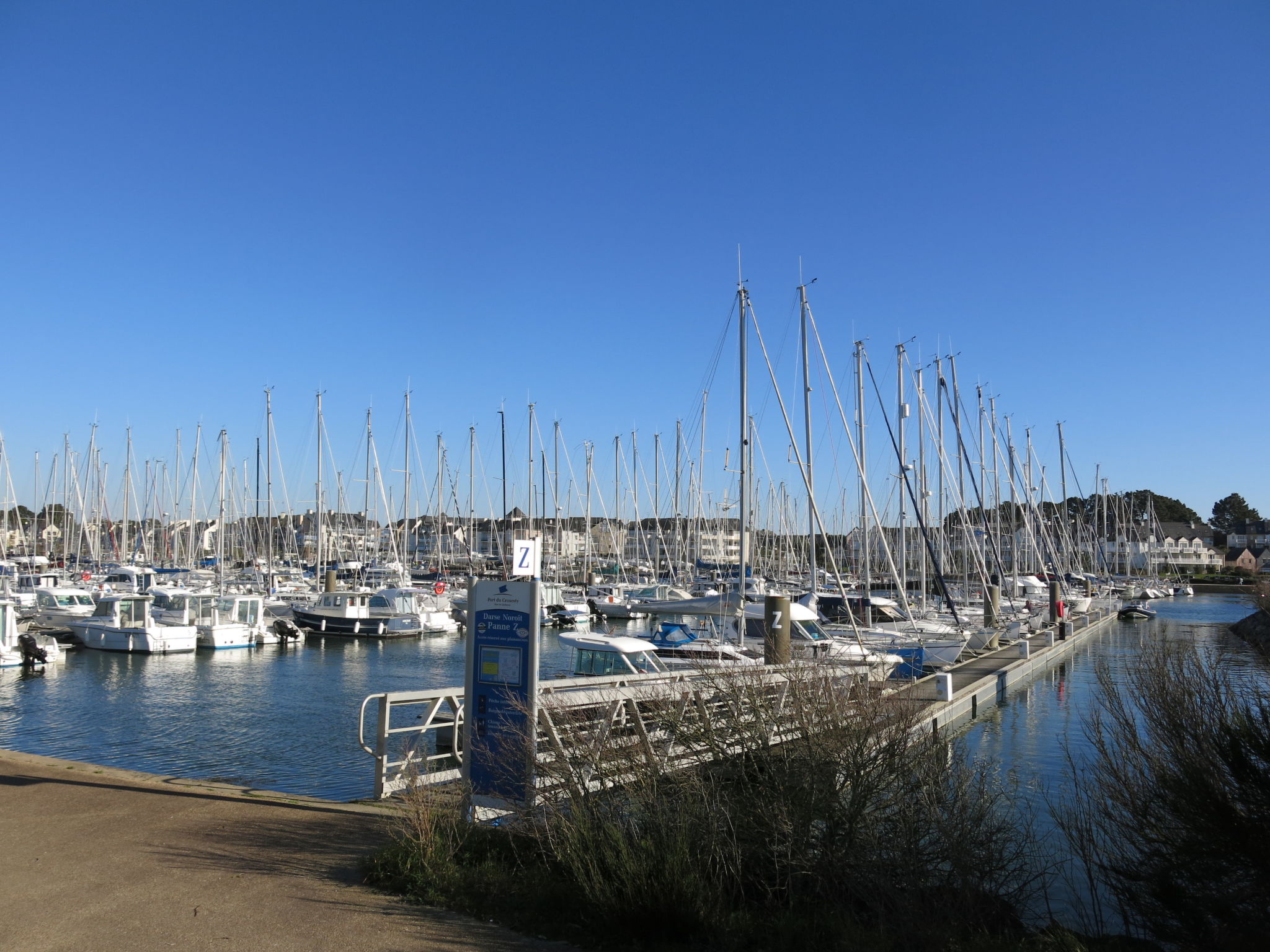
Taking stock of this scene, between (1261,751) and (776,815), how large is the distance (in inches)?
163

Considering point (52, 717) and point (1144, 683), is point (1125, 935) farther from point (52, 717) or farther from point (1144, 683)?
point (52, 717)

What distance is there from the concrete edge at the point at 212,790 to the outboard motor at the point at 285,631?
3443 centimetres

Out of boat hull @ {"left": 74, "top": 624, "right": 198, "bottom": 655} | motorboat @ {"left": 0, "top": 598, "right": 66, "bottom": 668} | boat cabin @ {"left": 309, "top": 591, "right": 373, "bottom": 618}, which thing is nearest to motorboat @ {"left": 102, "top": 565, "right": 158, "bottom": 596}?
boat cabin @ {"left": 309, "top": 591, "right": 373, "bottom": 618}

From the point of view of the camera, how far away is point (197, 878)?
873 centimetres

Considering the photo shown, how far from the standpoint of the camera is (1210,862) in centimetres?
796

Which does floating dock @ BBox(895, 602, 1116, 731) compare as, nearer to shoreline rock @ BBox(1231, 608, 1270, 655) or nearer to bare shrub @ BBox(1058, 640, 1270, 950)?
bare shrub @ BBox(1058, 640, 1270, 950)

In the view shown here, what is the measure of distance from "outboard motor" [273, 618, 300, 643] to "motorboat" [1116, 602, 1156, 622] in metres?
56.1

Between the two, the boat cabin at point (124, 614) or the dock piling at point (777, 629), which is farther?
the boat cabin at point (124, 614)

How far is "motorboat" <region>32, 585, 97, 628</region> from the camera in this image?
4556cm

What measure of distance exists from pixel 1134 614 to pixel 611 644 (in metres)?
58.7

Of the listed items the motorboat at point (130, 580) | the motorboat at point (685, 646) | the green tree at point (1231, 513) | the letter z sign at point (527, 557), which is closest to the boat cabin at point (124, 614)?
the motorboat at point (130, 580)

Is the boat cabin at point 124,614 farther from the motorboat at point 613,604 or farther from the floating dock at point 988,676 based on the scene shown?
the floating dock at point 988,676

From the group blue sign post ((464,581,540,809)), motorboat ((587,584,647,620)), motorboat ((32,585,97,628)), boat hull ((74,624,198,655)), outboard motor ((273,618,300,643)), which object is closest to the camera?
blue sign post ((464,581,540,809))

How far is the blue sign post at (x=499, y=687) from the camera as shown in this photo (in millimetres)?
10125
